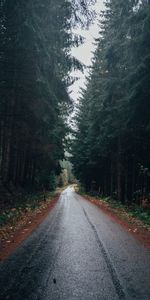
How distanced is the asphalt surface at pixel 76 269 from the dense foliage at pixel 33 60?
7657 mm

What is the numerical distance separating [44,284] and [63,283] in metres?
0.34

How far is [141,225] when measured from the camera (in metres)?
12.6

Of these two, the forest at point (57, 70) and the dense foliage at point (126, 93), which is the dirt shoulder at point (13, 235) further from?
the dense foliage at point (126, 93)

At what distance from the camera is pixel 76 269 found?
5965mm

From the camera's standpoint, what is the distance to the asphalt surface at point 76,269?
184 inches

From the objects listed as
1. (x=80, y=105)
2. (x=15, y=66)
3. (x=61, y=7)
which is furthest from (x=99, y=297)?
(x=80, y=105)

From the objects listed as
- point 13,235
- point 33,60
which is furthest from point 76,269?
point 33,60

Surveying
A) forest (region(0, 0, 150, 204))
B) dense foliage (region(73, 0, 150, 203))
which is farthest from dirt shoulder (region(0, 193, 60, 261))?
dense foliage (region(73, 0, 150, 203))

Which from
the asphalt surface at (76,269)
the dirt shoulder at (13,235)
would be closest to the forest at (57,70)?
the dirt shoulder at (13,235)

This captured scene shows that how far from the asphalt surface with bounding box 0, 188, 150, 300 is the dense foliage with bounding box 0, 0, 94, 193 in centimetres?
766

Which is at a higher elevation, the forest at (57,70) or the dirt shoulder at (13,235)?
the forest at (57,70)

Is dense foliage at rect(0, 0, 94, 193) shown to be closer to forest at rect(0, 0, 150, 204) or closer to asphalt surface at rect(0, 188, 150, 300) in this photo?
forest at rect(0, 0, 150, 204)

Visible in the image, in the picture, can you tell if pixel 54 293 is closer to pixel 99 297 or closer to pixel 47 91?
pixel 99 297

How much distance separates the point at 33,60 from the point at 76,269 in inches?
412
